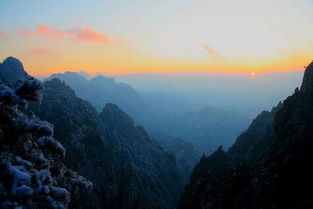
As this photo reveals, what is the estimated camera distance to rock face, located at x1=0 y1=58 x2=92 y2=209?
13.1 metres

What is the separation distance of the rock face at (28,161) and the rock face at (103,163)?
296ft

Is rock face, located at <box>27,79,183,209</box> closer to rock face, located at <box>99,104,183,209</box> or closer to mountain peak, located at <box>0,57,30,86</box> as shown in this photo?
rock face, located at <box>99,104,183,209</box>

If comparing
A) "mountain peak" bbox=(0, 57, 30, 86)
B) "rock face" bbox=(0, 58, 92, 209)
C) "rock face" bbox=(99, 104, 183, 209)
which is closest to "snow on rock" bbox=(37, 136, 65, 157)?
"rock face" bbox=(0, 58, 92, 209)

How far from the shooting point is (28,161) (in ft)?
48.1

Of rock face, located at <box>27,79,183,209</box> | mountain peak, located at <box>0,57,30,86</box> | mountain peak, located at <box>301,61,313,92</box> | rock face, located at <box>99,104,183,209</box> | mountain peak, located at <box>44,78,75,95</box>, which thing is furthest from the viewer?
mountain peak, located at <box>44,78,75,95</box>

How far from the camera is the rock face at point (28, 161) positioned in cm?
1308

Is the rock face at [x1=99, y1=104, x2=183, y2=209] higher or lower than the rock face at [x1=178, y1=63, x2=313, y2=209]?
above

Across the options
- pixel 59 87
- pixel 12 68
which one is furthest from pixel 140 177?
pixel 12 68

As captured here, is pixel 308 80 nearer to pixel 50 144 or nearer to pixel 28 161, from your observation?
pixel 50 144

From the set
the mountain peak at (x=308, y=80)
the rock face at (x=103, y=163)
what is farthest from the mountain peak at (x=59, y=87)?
the mountain peak at (x=308, y=80)

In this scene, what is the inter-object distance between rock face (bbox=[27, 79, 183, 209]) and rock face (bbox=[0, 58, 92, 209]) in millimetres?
90263

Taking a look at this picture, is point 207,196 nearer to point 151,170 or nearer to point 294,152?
point 294,152

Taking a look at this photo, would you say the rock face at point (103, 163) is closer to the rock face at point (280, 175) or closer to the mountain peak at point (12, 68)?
the mountain peak at point (12, 68)

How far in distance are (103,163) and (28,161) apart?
12611 cm
